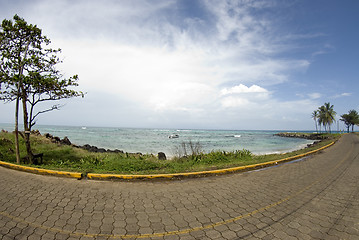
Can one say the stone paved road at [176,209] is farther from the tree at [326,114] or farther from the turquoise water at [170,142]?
the tree at [326,114]

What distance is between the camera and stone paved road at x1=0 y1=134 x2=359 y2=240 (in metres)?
2.75

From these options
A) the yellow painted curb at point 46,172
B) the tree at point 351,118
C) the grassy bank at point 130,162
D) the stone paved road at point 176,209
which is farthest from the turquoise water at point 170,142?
the tree at point 351,118

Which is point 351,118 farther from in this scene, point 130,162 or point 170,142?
point 130,162

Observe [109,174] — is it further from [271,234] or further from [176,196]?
[271,234]

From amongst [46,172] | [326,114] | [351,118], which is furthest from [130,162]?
[351,118]

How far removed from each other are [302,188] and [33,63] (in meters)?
11.3

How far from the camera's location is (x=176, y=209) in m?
3.49

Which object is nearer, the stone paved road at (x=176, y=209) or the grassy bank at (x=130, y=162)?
the stone paved road at (x=176, y=209)

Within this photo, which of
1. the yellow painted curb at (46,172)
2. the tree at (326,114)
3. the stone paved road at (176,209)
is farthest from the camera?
the tree at (326,114)

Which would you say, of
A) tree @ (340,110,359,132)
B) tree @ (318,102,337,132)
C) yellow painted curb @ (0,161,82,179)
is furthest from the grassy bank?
tree @ (340,110,359,132)

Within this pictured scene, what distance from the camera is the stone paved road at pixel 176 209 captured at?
9.02 ft

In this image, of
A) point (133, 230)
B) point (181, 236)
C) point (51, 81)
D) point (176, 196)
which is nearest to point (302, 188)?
point (176, 196)

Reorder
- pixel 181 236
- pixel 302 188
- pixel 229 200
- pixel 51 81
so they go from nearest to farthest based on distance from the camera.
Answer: pixel 181 236 < pixel 229 200 < pixel 302 188 < pixel 51 81

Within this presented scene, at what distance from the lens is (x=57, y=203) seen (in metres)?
3.60
